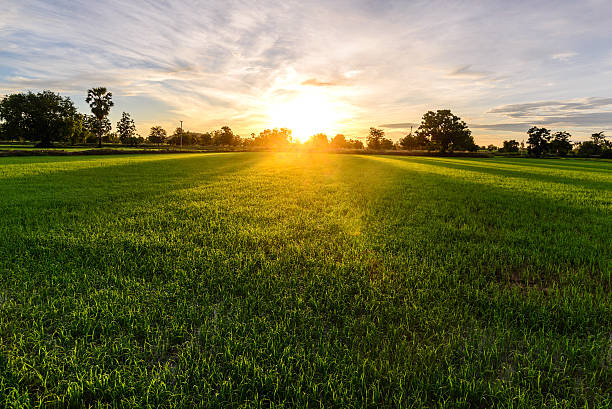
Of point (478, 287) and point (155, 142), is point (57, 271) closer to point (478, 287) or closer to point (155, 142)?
point (478, 287)

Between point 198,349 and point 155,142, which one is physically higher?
point 155,142

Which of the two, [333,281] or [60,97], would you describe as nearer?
[333,281]

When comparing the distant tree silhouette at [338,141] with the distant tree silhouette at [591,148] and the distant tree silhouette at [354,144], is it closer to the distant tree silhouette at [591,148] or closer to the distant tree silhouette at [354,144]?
the distant tree silhouette at [354,144]

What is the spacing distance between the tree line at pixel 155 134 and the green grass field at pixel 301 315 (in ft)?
255

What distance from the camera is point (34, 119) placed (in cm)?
6028

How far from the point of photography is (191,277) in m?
3.88

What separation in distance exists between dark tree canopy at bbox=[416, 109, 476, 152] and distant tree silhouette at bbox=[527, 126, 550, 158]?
25076 millimetres

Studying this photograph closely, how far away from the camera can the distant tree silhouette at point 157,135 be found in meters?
122

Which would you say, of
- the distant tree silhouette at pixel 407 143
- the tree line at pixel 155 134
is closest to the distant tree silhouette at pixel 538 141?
the tree line at pixel 155 134

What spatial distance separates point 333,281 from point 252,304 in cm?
119

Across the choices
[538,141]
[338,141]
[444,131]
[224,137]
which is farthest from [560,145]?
[224,137]

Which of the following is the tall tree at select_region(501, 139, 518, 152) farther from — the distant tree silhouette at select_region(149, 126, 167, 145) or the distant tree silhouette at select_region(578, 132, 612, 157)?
the distant tree silhouette at select_region(149, 126, 167, 145)

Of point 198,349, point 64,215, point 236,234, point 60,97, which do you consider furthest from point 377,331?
point 60,97

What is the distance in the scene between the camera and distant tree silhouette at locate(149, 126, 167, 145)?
12212 cm
